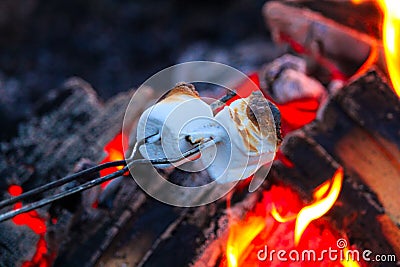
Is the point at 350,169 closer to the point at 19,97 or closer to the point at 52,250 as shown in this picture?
the point at 52,250

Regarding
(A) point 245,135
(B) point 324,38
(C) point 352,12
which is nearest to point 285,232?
(A) point 245,135

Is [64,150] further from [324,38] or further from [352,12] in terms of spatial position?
[352,12]

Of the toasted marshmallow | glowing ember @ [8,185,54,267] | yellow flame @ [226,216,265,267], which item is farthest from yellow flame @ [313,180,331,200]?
glowing ember @ [8,185,54,267]

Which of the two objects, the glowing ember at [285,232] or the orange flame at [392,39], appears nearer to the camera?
the glowing ember at [285,232]

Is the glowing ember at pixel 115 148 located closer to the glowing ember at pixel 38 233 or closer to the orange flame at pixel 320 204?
the glowing ember at pixel 38 233

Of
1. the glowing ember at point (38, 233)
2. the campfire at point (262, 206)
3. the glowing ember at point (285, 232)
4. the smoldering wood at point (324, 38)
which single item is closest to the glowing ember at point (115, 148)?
the campfire at point (262, 206)

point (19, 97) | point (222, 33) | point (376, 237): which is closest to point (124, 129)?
point (376, 237)

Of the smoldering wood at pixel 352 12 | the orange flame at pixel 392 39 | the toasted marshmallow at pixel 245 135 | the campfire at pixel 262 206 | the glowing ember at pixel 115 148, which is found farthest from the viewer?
the smoldering wood at pixel 352 12
